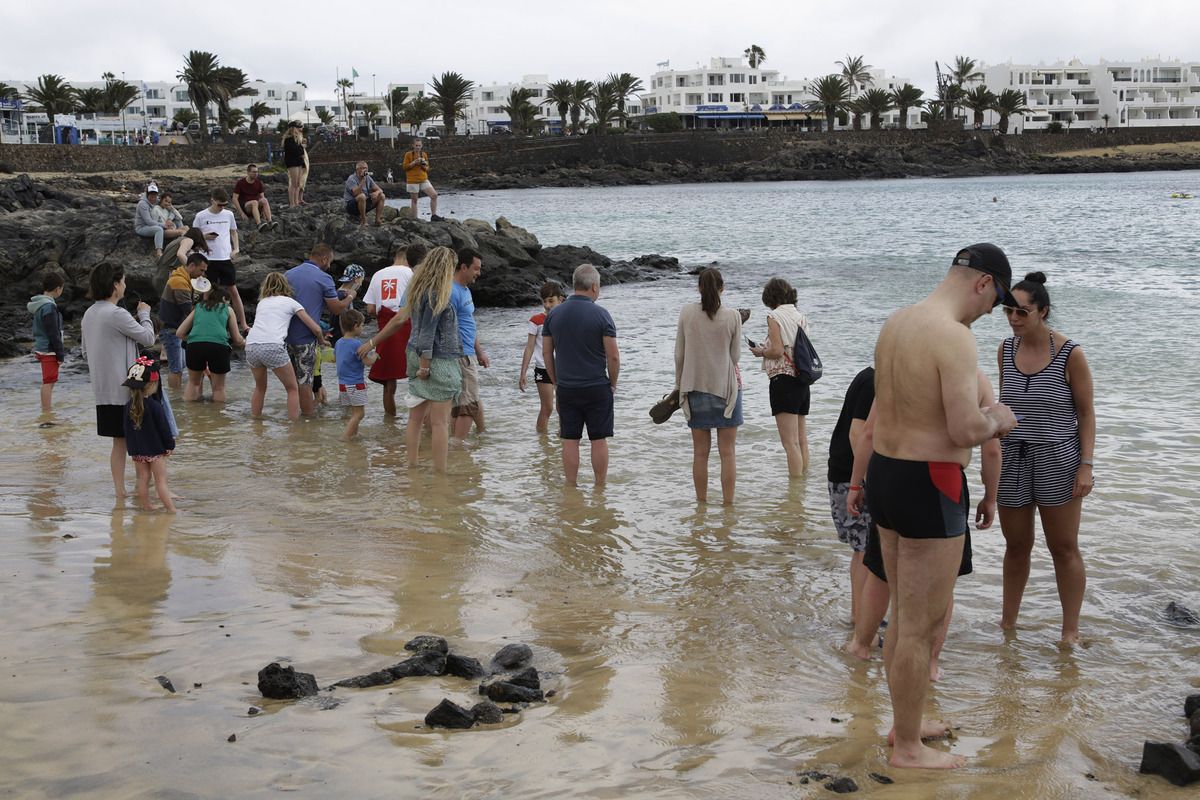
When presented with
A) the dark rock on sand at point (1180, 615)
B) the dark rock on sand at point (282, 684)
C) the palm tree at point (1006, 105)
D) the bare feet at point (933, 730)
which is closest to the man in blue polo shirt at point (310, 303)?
the dark rock on sand at point (282, 684)

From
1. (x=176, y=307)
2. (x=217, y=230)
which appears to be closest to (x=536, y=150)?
(x=217, y=230)

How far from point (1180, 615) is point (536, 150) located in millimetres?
100384

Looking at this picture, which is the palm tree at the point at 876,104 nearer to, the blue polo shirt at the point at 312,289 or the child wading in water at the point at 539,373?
the blue polo shirt at the point at 312,289

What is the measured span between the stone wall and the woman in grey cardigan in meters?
65.6

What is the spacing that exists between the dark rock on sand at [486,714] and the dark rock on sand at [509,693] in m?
0.16

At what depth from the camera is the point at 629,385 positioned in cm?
1484

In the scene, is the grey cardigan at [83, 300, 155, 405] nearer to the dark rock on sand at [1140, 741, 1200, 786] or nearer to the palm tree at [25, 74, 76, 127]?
the dark rock on sand at [1140, 741, 1200, 786]

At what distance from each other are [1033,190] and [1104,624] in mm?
85128

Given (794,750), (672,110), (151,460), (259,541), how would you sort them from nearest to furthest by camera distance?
(794,750) → (259,541) → (151,460) → (672,110)

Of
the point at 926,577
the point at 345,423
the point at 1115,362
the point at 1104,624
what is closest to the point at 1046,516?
the point at 1104,624

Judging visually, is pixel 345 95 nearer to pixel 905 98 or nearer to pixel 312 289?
pixel 905 98

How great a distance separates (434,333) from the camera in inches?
363

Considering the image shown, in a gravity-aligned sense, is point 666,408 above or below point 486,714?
above

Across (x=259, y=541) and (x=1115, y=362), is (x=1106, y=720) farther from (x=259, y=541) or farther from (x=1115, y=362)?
(x=1115, y=362)
